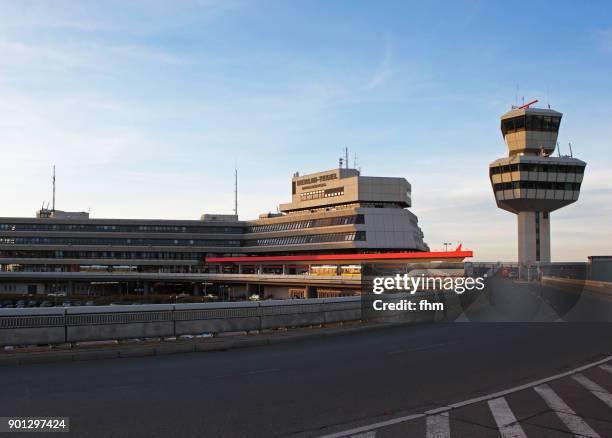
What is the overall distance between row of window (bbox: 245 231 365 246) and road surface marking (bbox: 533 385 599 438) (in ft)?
301

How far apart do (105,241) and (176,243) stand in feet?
50.7

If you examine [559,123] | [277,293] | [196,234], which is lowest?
[277,293]

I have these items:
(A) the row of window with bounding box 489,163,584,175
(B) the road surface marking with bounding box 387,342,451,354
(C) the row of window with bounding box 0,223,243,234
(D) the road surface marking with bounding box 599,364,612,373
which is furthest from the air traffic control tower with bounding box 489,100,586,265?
(D) the road surface marking with bounding box 599,364,612,373

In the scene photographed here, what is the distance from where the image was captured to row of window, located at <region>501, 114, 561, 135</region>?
379 feet

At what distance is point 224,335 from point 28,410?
473 inches

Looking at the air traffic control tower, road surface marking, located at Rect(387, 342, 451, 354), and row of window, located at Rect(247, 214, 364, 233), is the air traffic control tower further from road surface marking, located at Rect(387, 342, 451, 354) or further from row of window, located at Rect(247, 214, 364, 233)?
road surface marking, located at Rect(387, 342, 451, 354)

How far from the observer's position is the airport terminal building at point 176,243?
371 feet

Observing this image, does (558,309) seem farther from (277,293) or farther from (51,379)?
(277,293)

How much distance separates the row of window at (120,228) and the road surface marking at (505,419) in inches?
4872

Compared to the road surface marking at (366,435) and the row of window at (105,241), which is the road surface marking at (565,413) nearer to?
the road surface marking at (366,435)

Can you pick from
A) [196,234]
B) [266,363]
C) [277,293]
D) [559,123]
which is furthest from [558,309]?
[196,234]

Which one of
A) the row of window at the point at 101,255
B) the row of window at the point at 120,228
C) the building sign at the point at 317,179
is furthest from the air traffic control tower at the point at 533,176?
the row of window at the point at 101,255

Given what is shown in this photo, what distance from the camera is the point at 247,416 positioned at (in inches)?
374

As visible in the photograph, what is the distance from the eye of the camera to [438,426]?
29.4 ft
